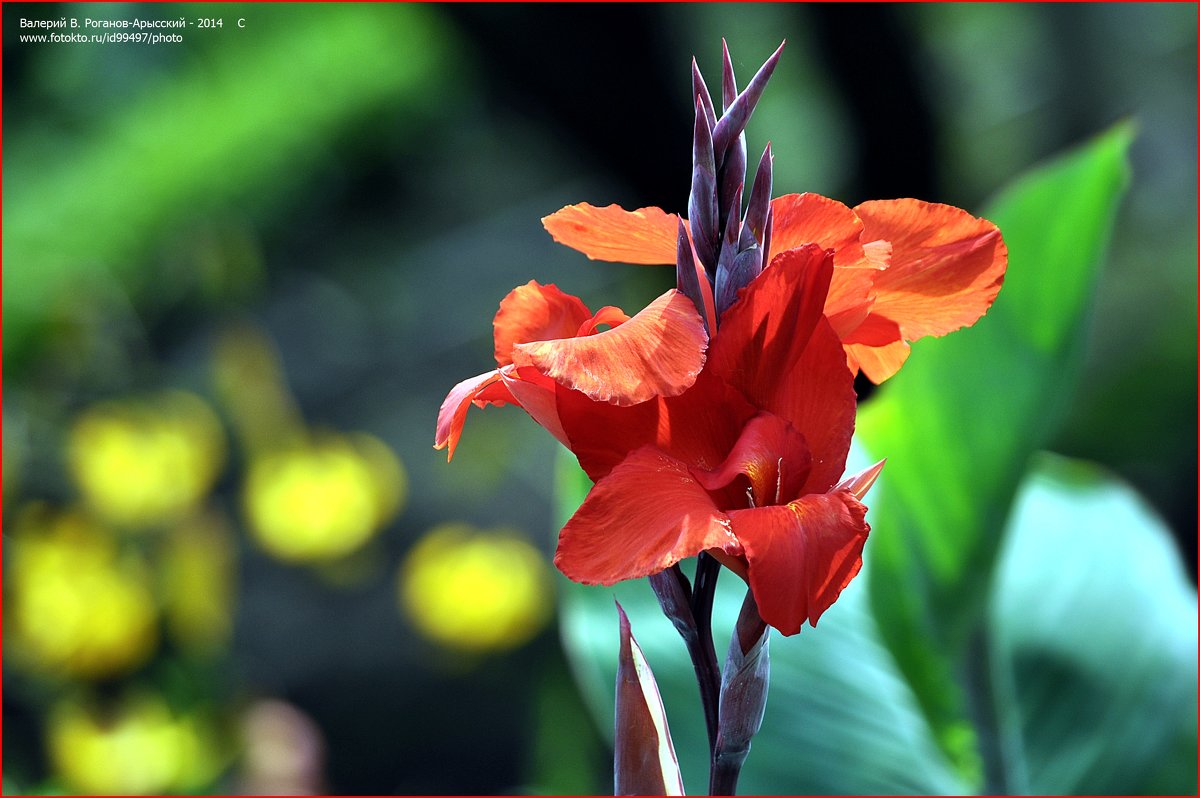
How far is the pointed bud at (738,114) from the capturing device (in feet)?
0.85

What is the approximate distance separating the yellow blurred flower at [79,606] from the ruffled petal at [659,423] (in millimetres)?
1173

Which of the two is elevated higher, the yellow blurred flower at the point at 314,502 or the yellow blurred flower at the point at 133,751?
the yellow blurred flower at the point at 314,502

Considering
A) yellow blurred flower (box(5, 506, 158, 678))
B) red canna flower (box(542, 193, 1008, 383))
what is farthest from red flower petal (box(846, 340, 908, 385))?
yellow blurred flower (box(5, 506, 158, 678))

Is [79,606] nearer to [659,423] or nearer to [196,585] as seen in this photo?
[196,585]

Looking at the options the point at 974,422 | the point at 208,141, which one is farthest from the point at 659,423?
the point at 208,141

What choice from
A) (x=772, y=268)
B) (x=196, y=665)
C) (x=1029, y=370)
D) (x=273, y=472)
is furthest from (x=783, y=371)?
(x=273, y=472)

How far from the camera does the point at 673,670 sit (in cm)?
69

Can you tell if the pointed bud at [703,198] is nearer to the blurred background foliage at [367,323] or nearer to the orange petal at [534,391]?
the orange petal at [534,391]

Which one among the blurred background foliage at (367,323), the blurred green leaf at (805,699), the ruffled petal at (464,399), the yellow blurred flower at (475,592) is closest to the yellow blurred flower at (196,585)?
the blurred background foliage at (367,323)

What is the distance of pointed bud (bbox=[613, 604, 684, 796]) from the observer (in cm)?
28

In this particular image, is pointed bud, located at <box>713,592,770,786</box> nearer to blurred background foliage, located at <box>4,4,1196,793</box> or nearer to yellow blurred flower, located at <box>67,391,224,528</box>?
blurred background foliage, located at <box>4,4,1196,793</box>

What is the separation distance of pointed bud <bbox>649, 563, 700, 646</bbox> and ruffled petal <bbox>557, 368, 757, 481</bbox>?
3 centimetres

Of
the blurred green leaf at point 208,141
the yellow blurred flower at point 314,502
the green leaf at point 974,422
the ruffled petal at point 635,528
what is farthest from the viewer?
the blurred green leaf at point 208,141

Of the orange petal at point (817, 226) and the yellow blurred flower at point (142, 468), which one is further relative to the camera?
the yellow blurred flower at point (142, 468)
